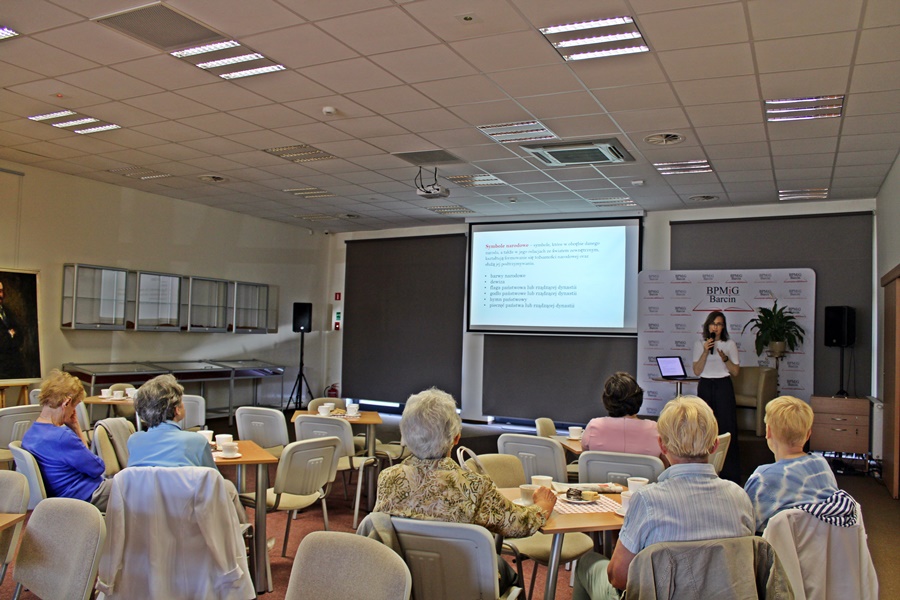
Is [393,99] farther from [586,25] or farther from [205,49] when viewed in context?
[586,25]

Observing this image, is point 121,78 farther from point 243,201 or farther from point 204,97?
point 243,201

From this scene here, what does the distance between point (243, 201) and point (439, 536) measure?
9015 mm

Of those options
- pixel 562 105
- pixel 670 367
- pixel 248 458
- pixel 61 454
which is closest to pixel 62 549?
pixel 61 454

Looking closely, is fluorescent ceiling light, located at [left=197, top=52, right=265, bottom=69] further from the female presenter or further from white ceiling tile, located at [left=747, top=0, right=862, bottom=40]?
the female presenter

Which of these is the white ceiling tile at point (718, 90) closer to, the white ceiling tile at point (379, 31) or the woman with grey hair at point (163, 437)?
the white ceiling tile at point (379, 31)

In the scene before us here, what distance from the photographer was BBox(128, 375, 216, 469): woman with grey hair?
11.3 feet

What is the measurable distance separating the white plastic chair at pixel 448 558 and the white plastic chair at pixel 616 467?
1.72m

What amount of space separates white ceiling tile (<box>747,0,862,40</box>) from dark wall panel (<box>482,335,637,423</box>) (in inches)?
261

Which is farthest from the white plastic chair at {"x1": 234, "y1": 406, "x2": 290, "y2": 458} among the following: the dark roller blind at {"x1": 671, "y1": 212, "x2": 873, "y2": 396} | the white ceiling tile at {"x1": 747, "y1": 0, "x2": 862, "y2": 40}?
the dark roller blind at {"x1": 671, "y1": 212, "x2": 873, "y2": 396}

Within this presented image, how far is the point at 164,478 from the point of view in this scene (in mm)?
3074

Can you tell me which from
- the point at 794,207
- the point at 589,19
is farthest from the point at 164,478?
the point at 794,207

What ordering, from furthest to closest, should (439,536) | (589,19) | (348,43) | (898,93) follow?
(898,93) < (348,43) < (589,19) < (439,536)

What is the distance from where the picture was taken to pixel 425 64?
16.6ft

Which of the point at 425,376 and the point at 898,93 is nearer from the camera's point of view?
the point at 898,93
